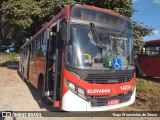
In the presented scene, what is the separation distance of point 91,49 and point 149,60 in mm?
10177

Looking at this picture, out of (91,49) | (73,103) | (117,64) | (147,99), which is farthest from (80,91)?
(147,99)

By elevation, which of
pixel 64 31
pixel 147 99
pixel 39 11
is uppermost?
pixel 39 11

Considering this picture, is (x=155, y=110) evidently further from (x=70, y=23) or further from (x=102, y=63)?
(x=70, y=23)

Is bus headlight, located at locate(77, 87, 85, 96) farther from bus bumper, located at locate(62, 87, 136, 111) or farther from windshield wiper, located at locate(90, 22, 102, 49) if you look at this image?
windshield wiper, located at locate(90, 22, 102, 49)

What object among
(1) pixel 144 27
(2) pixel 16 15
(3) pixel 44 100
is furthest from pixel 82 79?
(2) pixel 16 15

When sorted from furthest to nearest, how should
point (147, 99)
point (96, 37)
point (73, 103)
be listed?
point (147, 99), point (96, 37), point (73, 103)

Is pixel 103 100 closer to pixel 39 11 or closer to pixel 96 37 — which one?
pixel 96 37

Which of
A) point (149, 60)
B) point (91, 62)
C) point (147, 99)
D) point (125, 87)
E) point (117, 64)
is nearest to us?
point (91, 62)

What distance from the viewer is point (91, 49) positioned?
7352mm

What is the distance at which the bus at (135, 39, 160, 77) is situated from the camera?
52.9 ft

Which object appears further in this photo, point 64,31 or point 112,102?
point 112,102

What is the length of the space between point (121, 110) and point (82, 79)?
2.59m

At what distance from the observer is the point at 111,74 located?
24.7 ft

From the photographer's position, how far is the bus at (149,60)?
52.9 feet
